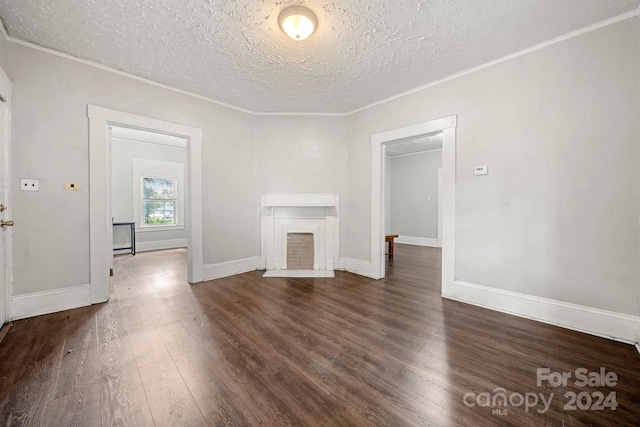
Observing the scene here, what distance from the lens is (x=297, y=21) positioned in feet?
6.18

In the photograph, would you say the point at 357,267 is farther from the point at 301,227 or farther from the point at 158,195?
the point at 158,195

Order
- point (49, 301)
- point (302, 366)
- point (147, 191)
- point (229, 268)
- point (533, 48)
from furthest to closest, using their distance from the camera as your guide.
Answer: point (147, 191) < point (229, 268) < point (49, 301) < point (533, 48) < point (302, 366)

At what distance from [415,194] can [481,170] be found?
4591mm

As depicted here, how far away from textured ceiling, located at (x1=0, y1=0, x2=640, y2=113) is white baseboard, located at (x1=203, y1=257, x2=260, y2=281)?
2.50 metres

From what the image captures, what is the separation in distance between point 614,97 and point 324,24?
2448mm

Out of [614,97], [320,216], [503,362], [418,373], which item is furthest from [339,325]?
[614,97]

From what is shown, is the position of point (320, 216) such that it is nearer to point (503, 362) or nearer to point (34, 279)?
point (503, 362)

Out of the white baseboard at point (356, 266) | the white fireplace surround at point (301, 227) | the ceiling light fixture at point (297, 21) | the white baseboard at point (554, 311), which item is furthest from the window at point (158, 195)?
the white baseboard at point (554, 311)

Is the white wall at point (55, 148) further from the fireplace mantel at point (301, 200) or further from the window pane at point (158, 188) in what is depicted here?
the window pane at point (158, 188)

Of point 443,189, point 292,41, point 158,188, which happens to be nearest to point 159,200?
point 158,188

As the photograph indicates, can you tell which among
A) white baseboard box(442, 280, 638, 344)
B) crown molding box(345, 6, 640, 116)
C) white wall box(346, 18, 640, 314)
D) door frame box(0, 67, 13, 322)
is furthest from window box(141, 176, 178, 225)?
white baseboard box(442, 280, 638, 344)

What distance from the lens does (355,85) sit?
304cm

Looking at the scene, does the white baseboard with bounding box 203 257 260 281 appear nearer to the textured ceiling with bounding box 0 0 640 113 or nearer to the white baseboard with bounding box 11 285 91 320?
the white baseboard with bounding box 11 285 91 320

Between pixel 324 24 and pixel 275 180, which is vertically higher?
pixel 324 24
